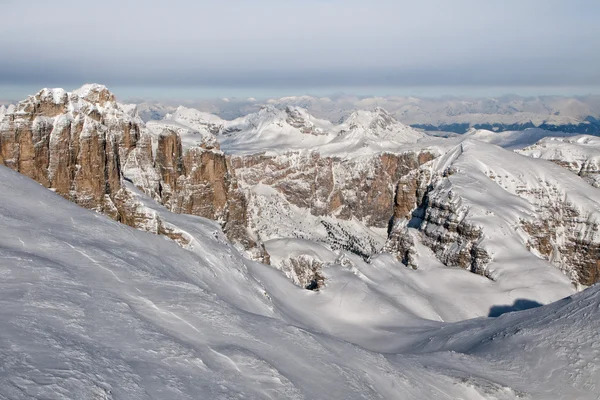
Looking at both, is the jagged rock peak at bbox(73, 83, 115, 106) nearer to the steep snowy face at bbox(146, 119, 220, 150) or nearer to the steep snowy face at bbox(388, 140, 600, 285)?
the steep snowy face at bbox(146, 119, 220, 150)

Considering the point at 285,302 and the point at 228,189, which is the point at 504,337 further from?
the point at 228,189

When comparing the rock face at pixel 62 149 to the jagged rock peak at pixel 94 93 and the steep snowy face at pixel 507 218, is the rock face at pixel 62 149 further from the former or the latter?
the steep snowy face at pixel 507 218

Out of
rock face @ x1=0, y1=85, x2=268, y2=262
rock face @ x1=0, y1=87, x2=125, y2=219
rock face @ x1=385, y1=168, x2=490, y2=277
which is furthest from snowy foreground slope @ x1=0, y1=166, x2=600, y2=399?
rock face @ x1=385, y1=168, x2=490, y2=277

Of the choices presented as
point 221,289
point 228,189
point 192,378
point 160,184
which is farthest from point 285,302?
point 228,189

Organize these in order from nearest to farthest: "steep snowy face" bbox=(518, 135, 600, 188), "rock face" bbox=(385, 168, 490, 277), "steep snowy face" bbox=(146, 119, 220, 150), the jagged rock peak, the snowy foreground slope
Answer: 1. the snowy foreground slope
2. the jagged rock peak
3. "rock face" bbox=(385, 168, 490, 277)
4. "steep snowy face" bbox=(146, 119, 220, 150)
5. "steep snowy face" bbox=(518, 135, 600, 188)

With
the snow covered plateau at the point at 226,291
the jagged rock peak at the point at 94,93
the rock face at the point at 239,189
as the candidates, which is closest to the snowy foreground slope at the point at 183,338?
the snow covered plateau at the point at 226,291

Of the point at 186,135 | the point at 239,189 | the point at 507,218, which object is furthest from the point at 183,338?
the point at 186,135

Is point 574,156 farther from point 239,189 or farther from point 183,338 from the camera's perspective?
point 183,338
